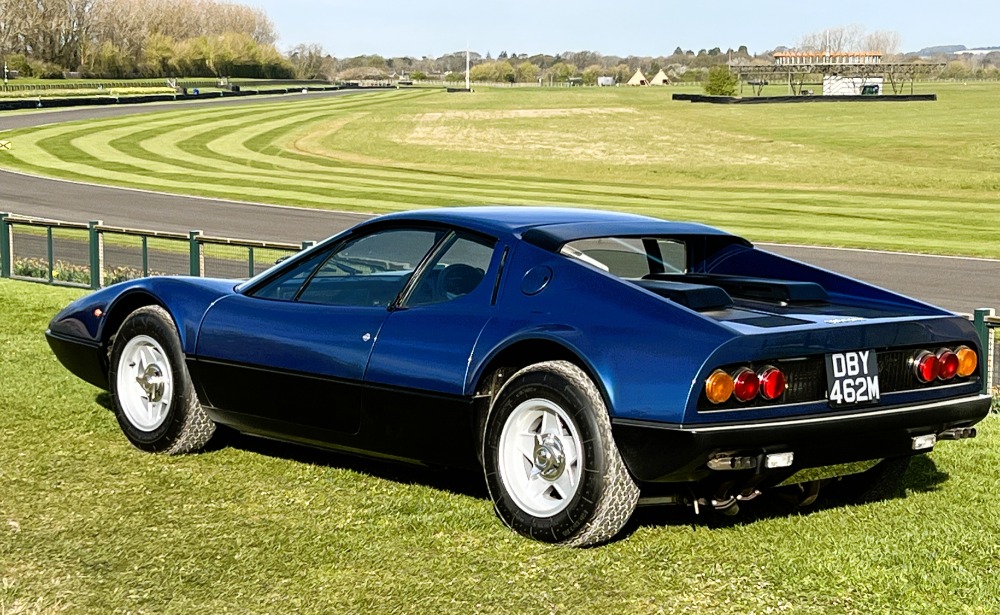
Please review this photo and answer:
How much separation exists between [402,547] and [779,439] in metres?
1.53

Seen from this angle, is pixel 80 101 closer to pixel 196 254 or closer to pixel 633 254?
pixel 196 254

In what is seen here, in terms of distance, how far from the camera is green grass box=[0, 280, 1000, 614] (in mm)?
4465

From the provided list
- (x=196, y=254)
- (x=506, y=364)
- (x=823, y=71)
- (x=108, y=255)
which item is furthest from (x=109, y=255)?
(x=823, y=71)

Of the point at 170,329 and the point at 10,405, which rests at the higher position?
the point at 170,329

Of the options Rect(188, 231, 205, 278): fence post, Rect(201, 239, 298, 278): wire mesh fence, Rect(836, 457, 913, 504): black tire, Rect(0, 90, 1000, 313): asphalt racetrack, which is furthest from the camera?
Rect(0, 90, 1000, 313): asphalt racetrack

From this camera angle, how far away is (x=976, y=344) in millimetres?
5340

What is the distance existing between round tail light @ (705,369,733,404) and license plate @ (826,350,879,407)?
1.49 feet

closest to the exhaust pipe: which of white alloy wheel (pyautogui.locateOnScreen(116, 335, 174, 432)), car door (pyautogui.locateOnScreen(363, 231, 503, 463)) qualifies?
car door (pyautogui.locateOnScreen(363, 231, 503, 463))

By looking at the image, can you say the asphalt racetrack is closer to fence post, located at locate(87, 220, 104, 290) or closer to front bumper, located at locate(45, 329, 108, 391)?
fence post, located at locate(87, 220, 104, 290)

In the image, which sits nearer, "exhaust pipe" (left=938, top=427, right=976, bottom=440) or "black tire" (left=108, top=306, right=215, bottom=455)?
"exhaust pipe" (left=938, top=427, right=976, bottom=440)

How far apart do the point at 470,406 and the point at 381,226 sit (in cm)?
112

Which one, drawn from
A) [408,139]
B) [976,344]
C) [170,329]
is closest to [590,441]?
[976,344]

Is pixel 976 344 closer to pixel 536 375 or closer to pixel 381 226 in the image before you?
pixel 536 375

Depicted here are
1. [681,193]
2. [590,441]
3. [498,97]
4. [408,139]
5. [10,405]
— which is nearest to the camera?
[590,441]
